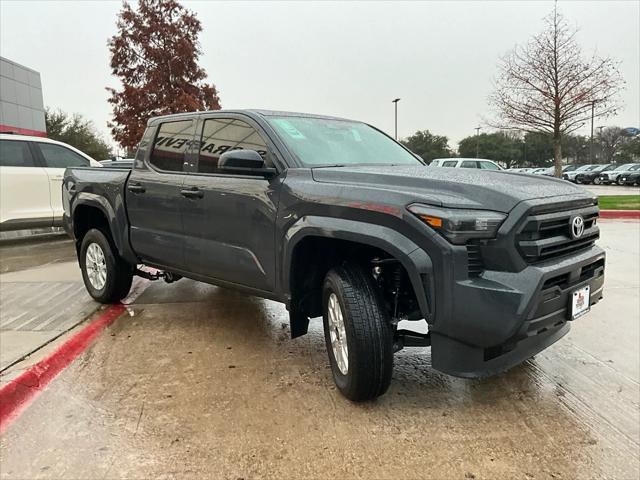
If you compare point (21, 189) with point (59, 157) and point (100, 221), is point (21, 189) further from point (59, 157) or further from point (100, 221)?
point (100, 221)

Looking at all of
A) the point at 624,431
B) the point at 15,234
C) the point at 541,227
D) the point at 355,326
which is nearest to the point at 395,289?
the point at 355,326

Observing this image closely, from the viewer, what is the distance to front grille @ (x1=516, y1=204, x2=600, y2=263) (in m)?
2.62

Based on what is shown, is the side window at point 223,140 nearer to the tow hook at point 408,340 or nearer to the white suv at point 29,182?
the tow hook at point 408,340

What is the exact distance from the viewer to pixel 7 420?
10.00 ft

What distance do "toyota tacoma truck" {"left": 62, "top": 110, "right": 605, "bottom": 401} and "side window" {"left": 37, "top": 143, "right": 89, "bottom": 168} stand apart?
574cm

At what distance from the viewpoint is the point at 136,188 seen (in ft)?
15.6

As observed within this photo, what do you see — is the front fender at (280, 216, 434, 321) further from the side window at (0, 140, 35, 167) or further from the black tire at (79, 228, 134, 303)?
the side window at (0, 140, 35, 167)

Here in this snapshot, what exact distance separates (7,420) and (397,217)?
2535 mm

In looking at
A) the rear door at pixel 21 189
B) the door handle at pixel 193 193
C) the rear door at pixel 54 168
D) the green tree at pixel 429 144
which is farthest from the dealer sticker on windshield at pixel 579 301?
the green tree at pixel 429 144

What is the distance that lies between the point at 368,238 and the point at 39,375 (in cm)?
250

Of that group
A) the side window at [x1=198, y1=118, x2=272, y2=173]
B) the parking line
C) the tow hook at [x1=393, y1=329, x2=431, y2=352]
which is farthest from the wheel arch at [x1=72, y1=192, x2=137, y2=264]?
the tow hook at [x1=393, y1=329, x2=431, y2=352]

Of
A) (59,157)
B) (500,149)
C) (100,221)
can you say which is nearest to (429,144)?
(500,149)

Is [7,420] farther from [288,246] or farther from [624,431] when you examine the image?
[624,431]

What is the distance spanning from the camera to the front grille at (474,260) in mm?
2582
